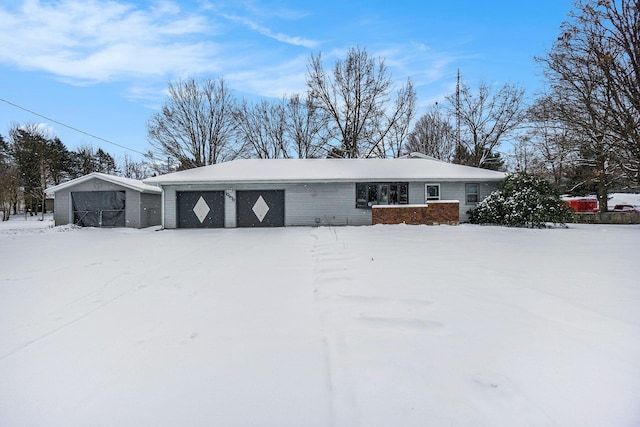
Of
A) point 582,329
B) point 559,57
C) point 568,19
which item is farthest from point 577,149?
point 582,329

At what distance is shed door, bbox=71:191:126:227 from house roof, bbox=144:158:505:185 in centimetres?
334

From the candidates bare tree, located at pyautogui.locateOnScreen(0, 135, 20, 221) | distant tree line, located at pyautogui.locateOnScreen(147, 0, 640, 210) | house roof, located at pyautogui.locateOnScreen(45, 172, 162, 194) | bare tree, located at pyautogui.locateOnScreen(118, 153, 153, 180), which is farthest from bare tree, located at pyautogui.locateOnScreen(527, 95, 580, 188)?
bare tree, located at pyautogui.locateOnScreen(118, 153, 153, 180)

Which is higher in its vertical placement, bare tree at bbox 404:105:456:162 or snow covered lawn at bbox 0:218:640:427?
bare tree at bbox 404:105:456:162

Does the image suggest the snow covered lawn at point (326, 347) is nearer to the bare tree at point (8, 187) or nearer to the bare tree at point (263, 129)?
the bare tree at point (263, 129)

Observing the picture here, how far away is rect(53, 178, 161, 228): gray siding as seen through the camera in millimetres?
17219

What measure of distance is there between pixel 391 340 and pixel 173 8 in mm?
11170

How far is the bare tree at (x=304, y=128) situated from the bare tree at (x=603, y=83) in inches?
633

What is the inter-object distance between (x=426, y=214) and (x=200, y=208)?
10954 millimetres

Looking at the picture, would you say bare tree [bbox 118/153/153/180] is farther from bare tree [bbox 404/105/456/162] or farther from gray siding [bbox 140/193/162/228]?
bare tree [bbox 404/105/456/162]

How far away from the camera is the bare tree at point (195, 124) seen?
2694 centimetres

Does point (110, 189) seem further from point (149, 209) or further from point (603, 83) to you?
point (603, 83)

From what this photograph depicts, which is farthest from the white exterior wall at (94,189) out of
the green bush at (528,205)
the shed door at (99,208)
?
the green bush at (528,205)

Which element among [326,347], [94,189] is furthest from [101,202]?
[326,347]

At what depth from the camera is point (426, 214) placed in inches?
578
